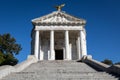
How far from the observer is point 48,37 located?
41.7 meters

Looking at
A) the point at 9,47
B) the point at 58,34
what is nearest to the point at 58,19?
the point at 58,34

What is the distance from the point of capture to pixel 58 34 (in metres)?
40.8

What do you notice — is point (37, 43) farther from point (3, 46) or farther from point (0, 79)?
point (0, 79)

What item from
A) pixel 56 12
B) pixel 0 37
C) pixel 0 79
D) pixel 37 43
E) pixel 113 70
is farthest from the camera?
pixel 0 37

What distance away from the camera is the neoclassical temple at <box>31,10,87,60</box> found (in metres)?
37.1

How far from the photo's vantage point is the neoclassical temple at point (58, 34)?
37125 mm

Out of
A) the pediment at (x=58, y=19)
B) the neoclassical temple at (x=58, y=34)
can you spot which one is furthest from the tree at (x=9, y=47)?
the pediment at (x=58, y=19)

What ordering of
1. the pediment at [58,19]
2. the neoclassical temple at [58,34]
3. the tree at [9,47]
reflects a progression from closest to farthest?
the neoclassical temple at [58,34], the pediment at [58,19], the tree at [9,47]

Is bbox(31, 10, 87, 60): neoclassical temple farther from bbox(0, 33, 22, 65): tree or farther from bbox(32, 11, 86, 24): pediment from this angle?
bbox(0, 33, 22, 65): tree

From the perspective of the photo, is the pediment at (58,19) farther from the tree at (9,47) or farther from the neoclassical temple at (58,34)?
the tree at (9,47)

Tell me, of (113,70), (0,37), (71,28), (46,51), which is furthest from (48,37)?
(113,70)

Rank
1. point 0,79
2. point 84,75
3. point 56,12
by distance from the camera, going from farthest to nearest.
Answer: point 56,12 → point 84,75 → point 0,79

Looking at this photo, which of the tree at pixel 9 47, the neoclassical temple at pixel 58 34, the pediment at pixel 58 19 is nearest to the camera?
the neoclassical temple at pixel 58 34

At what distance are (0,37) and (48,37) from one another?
15.4m
